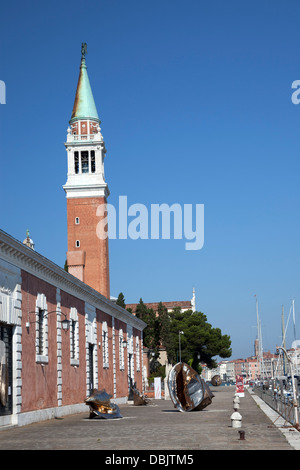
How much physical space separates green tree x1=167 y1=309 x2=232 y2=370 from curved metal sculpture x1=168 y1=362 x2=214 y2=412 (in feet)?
186

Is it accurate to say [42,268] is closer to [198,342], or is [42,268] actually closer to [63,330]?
[63,330]

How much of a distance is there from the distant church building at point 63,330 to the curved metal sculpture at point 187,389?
503 centimetres

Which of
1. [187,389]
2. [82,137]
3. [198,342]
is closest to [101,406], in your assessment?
[187,389]

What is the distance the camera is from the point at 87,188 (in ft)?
199

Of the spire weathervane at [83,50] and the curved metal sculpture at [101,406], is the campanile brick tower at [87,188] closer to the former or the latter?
the spire weathervane at [83,50]

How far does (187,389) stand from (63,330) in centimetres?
628

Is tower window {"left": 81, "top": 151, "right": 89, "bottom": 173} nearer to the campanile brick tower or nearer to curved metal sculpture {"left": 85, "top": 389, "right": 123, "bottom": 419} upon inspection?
the campanile brick tower

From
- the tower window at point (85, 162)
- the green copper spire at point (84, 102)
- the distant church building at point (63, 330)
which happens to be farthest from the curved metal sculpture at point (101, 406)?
the green copper spire at point (84, 102)

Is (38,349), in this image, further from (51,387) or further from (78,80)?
(78,80)

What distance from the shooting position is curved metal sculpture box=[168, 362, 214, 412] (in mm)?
26891

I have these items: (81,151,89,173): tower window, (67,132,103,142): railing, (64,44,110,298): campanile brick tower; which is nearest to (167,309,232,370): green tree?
(64,44,110,298): campanile brick tower

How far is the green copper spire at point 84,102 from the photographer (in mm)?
62406
